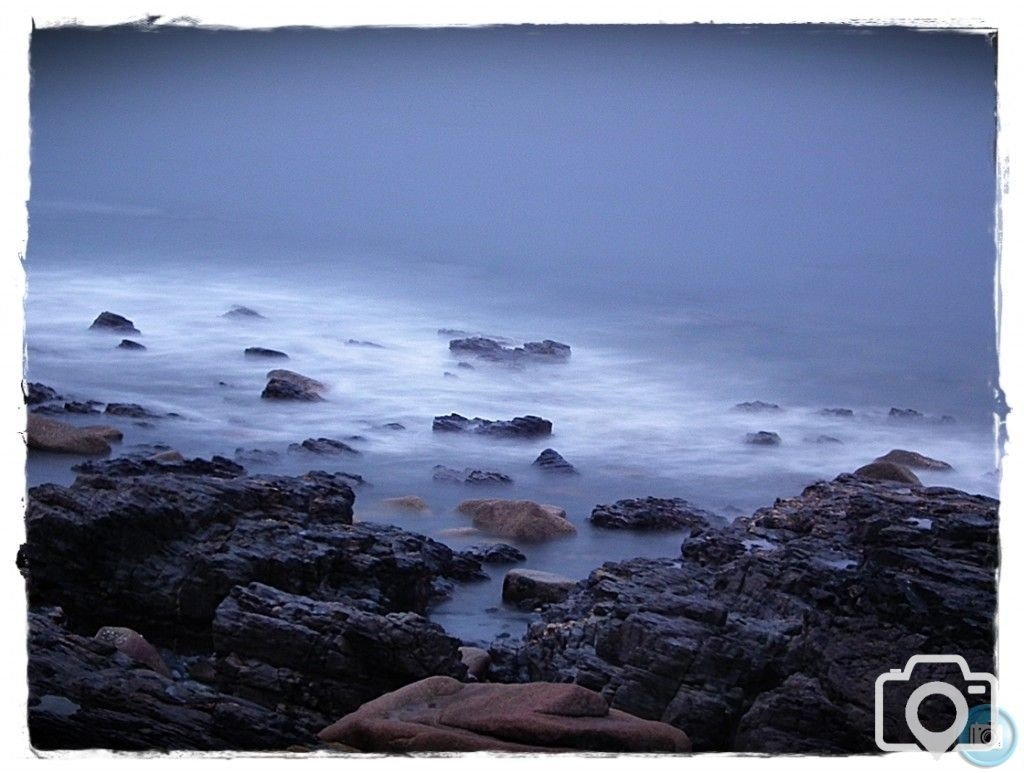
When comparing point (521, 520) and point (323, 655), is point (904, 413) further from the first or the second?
point (323, 655)

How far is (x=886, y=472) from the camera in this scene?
5.72 metres

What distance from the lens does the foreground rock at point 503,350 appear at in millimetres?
6000

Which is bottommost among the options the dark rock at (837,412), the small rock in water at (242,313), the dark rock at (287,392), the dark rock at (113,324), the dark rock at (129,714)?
the dark rock at (129,714)

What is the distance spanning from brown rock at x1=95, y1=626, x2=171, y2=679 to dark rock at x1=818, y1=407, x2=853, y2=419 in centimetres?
303

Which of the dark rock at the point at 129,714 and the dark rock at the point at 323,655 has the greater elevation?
the dark rock at the point at 323,655

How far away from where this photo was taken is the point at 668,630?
5.16 m

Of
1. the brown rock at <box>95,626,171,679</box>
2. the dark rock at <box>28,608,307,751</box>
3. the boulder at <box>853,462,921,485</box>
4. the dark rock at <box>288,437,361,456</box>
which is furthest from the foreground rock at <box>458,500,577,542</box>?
the brown rock at <box>95,626,171,679</box>

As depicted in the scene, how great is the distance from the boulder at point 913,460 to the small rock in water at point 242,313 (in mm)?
2937

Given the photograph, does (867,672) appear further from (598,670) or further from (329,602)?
(329,602)

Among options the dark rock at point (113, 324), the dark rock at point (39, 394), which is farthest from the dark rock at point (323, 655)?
the dark rock at point (113, 324)

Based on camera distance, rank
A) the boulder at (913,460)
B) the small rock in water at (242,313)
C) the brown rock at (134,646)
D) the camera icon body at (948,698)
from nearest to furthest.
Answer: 1. the camera icon body at (948,698)
2. the brown rock at (134,646)
3. the boulder at (913,460)
4. the small rock in water at (242,313)

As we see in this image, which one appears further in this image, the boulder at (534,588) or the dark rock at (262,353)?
the dark rock at (262,353)

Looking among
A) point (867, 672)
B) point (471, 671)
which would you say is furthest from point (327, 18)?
point (867, 672)

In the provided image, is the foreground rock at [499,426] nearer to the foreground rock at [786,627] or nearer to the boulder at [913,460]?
the foreground rock at [786,627]
